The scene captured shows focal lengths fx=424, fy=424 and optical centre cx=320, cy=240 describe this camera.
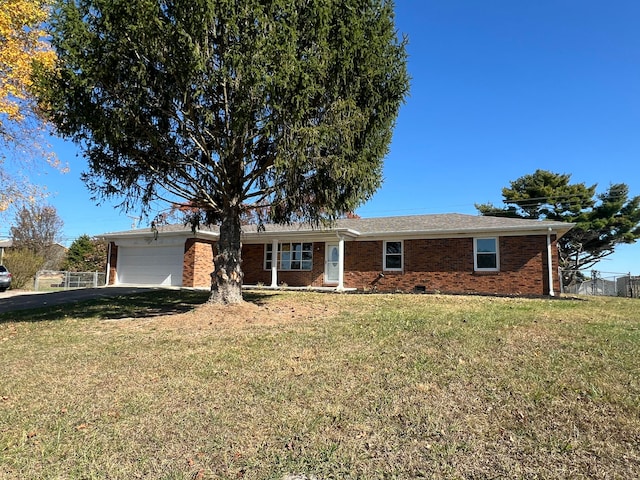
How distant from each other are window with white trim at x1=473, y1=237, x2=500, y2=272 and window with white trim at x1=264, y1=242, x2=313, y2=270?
753 centimetres

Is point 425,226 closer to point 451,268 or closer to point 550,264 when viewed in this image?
point 451,268

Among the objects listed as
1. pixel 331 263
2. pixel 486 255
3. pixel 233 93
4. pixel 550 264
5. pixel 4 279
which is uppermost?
pixel 233 93

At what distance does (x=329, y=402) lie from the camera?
4.67 meters

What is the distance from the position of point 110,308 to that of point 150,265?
1006 centimetres

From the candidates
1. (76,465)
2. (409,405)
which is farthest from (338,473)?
(76,465)

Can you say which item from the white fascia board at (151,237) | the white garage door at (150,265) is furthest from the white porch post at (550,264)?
the white garage door at (150,265)

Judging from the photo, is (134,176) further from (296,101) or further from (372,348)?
(372,348)

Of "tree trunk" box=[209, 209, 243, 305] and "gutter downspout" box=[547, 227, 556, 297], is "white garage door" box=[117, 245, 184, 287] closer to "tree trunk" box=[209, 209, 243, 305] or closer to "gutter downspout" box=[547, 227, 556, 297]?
"tree trunk" box=[209, 209, 243, 305]

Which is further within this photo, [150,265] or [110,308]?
[150,265]

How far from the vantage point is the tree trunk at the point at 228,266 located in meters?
10.0

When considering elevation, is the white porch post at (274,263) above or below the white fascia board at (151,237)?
below

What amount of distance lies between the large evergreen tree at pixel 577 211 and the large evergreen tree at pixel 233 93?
26.1m

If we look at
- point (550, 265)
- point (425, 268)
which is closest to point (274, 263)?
point (425, 268)

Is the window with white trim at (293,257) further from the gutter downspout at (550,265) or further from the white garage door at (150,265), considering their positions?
the gutter downspout at (550,265)
